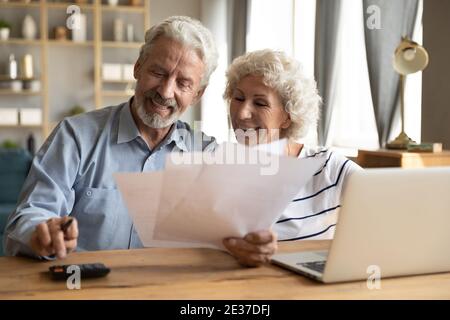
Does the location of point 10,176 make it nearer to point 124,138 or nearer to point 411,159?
point 411,159

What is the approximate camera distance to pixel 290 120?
201cm

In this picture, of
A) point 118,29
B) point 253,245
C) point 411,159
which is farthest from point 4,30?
point 253,245

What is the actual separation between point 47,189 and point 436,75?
118 inches

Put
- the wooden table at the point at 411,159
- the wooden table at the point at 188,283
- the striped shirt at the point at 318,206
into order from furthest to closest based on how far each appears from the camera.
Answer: the wooden table at the point at 411,159 → the striped shirt at the point at 318,206 → the wooden table at the point at 188,283

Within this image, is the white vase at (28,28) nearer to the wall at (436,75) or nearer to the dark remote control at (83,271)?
the wall at (436,75)

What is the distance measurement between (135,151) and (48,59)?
5.94m

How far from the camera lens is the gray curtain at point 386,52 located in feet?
13.4

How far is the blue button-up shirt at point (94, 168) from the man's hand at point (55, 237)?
1.15 ft

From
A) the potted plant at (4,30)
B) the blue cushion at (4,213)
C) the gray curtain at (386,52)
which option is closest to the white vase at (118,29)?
the potted plant at (4,30)

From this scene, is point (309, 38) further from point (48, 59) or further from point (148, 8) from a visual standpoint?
point (48, 59)

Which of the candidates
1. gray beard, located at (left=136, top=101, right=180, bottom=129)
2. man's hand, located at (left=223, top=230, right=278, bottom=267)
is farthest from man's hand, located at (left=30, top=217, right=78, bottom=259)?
gray beard, located at (left=136, top=101, right=180, bottom=129)

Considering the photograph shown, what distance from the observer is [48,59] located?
7.40 metres
